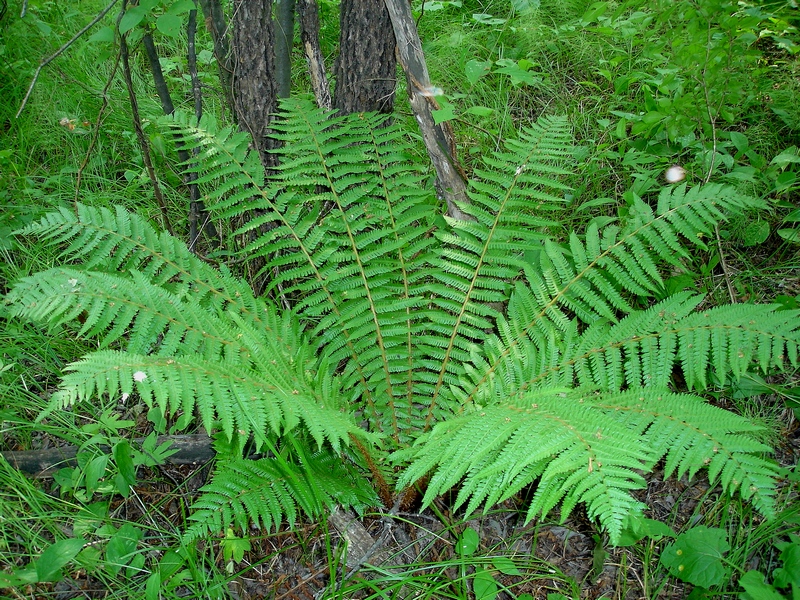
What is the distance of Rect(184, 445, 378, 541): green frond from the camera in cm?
162

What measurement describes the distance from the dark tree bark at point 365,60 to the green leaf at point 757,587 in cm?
202

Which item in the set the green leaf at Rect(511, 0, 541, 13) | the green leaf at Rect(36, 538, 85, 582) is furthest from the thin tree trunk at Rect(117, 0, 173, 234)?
the green leaf at Rect(511, 0, 541, 13)

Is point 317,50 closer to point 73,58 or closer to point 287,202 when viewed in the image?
point 287,202

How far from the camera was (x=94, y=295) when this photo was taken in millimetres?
1576

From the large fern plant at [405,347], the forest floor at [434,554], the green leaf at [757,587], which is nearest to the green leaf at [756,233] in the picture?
the large fern plant at [405,347]

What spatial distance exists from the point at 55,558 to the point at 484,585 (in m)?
1.19

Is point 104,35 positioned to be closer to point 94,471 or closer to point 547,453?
point 94,471

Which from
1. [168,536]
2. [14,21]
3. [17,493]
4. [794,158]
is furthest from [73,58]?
[794,158]

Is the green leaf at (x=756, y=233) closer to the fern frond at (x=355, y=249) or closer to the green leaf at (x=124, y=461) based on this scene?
the fern frond at (x=355, y=249)

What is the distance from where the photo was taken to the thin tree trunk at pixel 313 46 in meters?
2.20

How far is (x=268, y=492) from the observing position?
1.70 m

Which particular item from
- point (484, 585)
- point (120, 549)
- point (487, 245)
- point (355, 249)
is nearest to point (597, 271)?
point (487, 245)

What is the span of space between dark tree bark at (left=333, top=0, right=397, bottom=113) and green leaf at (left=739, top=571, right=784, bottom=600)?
2.02 metres

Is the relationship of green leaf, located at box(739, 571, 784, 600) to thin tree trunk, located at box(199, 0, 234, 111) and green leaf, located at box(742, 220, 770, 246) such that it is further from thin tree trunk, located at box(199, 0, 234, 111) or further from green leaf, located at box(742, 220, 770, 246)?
thin tree trunk, located at box(199, 0, 234, 111)
